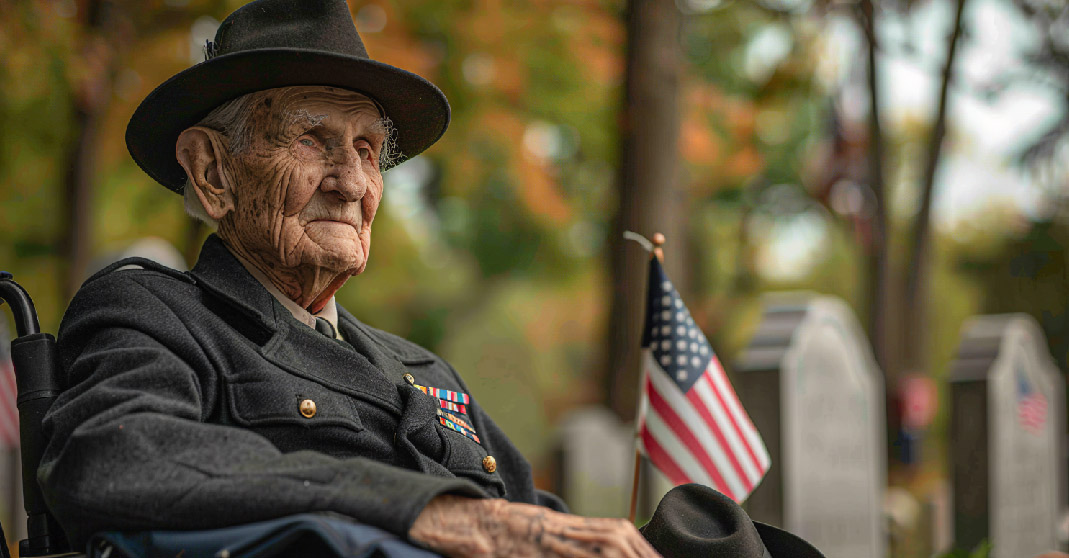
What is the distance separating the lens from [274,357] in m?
2.29

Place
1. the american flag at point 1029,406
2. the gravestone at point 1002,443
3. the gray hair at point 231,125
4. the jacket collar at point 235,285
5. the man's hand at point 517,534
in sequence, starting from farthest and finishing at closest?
1. the american flag at point 1029,406
2. the gravestone at point 1002,443
3. the gray hair at point 231,125
4. the jacket collar at point 235,285
5. the man's hand at point 517,534

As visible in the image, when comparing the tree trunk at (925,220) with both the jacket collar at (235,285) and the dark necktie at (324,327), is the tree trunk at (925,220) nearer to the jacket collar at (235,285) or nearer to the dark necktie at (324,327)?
the dark necktie at (324,327)

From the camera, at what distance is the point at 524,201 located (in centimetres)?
1546

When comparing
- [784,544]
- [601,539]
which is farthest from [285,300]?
[784,544]

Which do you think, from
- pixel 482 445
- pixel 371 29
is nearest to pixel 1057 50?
pixel 371 29

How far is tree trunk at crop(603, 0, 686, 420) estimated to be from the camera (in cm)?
829

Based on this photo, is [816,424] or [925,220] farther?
[925,220]

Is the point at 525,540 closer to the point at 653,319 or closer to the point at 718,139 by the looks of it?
the point at 653,319

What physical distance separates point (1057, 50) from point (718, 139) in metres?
5.74

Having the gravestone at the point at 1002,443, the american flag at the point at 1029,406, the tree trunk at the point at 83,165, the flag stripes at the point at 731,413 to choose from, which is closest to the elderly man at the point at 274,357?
the flag stripes at the point at 731,413

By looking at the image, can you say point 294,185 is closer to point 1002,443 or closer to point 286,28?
point 286,28

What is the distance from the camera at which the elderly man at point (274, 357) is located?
5.91 feet

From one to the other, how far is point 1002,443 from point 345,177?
25.6 ft

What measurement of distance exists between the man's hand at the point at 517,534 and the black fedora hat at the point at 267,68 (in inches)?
44.2
